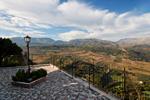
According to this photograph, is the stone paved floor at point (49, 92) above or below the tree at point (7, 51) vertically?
A: below

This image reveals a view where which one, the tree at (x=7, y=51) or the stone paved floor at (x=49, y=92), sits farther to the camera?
the tree at (x=7, y=51)

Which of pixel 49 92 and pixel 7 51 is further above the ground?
pixel 7 51

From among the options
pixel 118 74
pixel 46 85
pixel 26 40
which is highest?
pixel 26 40

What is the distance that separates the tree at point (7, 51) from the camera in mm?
20281

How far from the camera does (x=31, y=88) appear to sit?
11.0 m

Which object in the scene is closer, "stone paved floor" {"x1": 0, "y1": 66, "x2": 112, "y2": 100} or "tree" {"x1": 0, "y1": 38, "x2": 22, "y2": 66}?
"stone paved floor" {"x1": 0, "y1": 66, "x2": 112, "y2": 100}

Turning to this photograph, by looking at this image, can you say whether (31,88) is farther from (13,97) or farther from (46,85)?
(13,97)

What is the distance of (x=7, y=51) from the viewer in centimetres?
2058

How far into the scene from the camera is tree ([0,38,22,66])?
20.3 metres

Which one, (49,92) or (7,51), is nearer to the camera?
(49,92)

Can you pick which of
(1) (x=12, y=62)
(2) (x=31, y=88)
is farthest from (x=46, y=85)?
(1) (x=12, y=62)

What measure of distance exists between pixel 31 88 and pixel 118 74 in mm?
4159

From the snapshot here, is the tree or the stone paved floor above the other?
the tree

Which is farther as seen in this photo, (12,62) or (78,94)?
(12,62)
